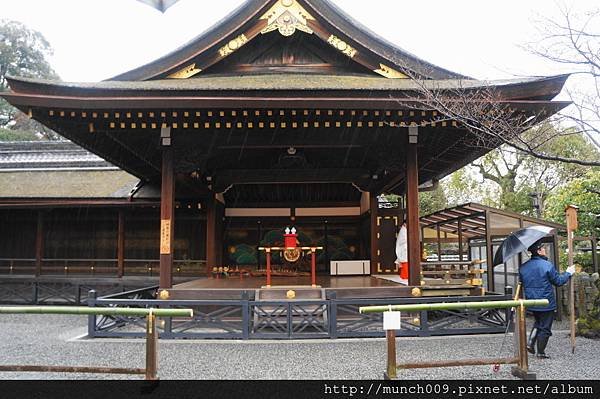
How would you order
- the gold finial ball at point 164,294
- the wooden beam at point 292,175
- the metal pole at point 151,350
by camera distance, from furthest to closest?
the wooden beam at point 292,175, the gold finial ball at point 164,294, the metal pole at point 151,350

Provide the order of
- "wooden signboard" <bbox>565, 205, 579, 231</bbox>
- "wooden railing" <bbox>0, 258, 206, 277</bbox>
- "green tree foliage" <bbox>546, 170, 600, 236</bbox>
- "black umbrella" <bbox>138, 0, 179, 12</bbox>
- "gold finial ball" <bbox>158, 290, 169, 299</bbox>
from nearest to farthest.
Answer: "black umbrella" <bbox>138, 0, 179, 12</bbox>, "wooden signboard" <bbox>565, 205, 579, 231</bbox>, "gold finial ball" <bbox>158, 290, 169, 299</bbox>, "green tree foliage" <bbox>546, 170, 600, 236</bbox>, "wooden railing" <bbox>0, 258, 206, 277</bbox>

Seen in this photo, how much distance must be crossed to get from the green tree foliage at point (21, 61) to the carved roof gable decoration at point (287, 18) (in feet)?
116

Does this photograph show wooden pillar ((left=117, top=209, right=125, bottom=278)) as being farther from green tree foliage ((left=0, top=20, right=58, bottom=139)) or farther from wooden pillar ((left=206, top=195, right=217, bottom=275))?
green tree foliage ((left=0, top=20, right=58, bottom=139))

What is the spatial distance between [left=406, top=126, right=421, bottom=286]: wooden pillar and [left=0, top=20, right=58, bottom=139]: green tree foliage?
124 feet

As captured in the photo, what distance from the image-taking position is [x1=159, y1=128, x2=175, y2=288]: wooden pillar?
8766 mm

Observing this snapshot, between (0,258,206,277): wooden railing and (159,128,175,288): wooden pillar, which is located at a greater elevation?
(159,128,175,288): wooden pillar

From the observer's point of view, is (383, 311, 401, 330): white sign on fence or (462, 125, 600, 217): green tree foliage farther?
(462, 125, 600, 217): green tree foliage

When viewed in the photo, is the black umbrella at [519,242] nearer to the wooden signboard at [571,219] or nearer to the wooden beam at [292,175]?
the wooden signboard at [571,219]

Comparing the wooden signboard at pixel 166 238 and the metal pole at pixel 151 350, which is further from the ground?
the wooden signboard at pixel 166 238

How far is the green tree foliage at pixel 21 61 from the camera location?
128ft

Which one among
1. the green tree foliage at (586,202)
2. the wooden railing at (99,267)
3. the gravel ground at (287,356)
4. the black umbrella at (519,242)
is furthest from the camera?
the wooden railing at (99,267)

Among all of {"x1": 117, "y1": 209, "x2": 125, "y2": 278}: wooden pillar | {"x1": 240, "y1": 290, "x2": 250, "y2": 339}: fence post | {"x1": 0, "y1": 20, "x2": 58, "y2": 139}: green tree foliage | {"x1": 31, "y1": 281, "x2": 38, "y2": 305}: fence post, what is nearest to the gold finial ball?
{"x1": 240, "y1": 290, "x2": 250, "y2": 339}: fence post

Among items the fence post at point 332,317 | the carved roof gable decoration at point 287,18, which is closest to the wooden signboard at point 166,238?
the fence post at point 332,317

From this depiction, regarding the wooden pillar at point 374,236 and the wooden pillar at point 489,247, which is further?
the wooden pillar at point 374,236
